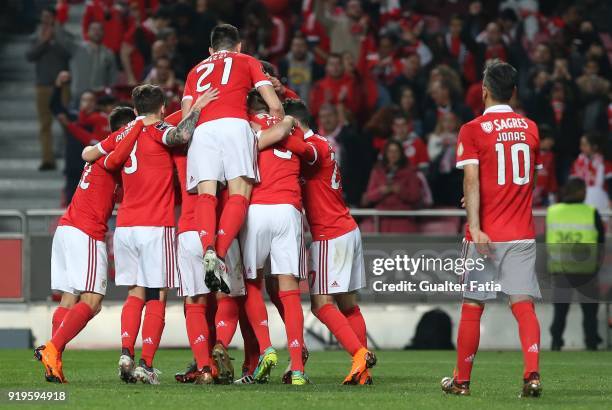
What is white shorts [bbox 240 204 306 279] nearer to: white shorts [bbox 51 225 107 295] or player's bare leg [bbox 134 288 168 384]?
player's bare leg [bbox 134 288 168 384]

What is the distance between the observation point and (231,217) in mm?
10000

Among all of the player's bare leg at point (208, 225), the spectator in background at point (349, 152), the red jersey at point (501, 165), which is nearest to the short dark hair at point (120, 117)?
the player's bare leg at point (208, 225)

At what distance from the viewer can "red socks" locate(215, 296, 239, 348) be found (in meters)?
10.2

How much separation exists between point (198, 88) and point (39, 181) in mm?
10399

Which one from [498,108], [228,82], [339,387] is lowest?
[339,387]

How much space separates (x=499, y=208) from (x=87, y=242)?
3.30 meters

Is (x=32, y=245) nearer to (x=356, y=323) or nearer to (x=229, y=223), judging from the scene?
(x=356, y=323)

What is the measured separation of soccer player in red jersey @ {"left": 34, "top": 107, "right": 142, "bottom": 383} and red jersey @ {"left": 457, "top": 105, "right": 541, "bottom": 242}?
2680mm

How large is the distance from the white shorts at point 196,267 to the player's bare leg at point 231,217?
248 mm

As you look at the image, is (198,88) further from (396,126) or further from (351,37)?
(351,37)

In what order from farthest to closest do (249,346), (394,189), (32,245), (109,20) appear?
(109,20) → (394,189) → (32,245) → (249,346)

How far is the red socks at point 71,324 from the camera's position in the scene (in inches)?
414

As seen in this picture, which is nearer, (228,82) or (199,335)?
(199,335)

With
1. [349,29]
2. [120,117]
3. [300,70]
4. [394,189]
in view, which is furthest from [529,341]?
[349,29]
